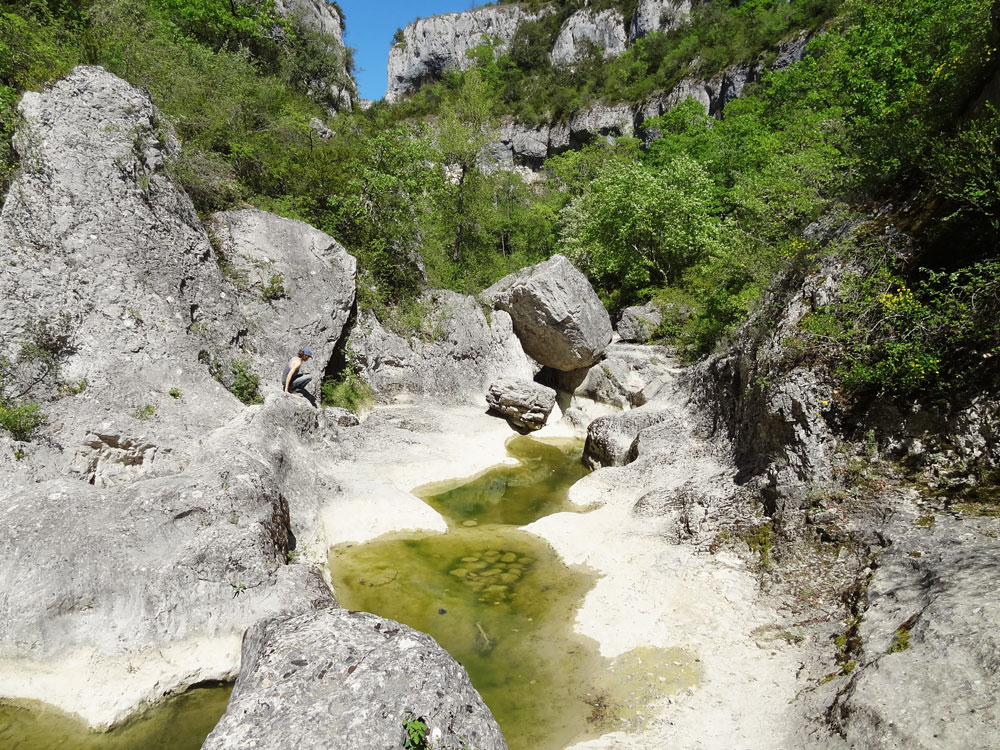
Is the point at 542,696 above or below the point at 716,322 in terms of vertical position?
below

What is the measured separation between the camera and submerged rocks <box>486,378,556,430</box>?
59.4 ft

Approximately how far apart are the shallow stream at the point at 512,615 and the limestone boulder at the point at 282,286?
673cm

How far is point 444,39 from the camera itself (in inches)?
3113

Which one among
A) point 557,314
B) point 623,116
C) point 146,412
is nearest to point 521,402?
point 557,314

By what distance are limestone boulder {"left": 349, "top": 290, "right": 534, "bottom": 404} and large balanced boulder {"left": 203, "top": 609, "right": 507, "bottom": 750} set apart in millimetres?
13287

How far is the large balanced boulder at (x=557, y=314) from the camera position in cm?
2153

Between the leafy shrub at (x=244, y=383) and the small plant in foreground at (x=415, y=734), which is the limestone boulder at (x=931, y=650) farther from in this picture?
the leafy shrub at (x=244, y=383)

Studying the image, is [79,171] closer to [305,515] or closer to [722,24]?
[305,515]

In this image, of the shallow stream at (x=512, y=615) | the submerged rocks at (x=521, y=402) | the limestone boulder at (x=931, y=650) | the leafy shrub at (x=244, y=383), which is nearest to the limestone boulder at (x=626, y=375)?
the submerged rocks at (x=521, y=402)

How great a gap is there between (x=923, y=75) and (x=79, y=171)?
24.5 m

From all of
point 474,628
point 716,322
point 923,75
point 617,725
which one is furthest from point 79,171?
point 923,75

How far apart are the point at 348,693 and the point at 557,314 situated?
18.0 m

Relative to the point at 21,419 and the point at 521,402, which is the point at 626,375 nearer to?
the point at 521,402

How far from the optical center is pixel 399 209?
2189cm
